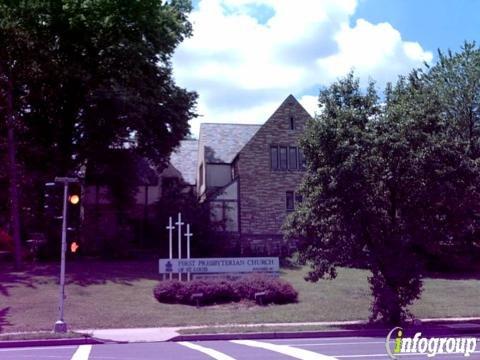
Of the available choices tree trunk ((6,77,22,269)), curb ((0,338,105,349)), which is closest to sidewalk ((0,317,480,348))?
curb ((0,338,105,349))

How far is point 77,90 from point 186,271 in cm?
1673

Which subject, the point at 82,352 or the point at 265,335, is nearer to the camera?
the point at 82,352

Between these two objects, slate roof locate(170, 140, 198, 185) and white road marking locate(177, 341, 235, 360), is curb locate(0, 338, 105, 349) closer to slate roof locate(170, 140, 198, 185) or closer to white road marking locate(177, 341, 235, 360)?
white road marking locate(177, 341, 235, 360)

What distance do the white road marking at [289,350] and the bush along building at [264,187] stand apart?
23936mm

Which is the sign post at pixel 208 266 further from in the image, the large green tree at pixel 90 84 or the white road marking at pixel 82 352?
the white road marking at pixel 82 352

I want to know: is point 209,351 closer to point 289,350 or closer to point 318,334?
point 289,350

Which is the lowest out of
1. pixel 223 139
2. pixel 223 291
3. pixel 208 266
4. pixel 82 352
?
pixel 82 352

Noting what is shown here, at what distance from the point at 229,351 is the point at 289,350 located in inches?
54.5

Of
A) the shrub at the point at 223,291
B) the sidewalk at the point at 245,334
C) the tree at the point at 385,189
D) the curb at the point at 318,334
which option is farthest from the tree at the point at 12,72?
the tree at the point at 385,189

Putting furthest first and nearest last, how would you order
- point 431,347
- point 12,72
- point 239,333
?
point 12,72 < point 239,333 < point 431,347

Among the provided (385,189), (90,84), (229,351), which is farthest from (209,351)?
(90,84)

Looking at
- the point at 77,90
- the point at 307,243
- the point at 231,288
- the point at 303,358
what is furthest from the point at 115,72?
the point at 303,358

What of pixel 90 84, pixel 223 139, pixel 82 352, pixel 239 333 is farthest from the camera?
pixel 223 139

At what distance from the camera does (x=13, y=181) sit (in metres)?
32.7
